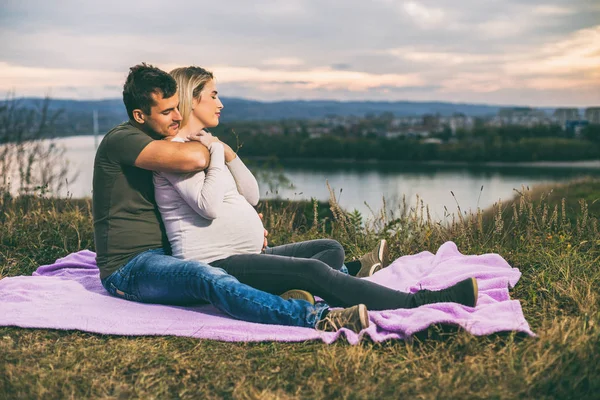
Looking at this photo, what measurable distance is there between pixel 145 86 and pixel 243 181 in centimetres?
87

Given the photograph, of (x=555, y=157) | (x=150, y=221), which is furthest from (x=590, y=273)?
(x=555, y=157)

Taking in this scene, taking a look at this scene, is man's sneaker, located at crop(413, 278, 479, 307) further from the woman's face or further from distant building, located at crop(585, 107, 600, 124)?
distant building, located at crop(585, 107, 600, 124)

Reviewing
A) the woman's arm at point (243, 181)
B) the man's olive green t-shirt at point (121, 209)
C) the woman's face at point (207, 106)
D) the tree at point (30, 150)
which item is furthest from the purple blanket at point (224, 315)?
the tree at point (30, 150)

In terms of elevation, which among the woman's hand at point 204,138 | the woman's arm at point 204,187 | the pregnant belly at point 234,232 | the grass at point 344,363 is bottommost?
the grass at point 344,363

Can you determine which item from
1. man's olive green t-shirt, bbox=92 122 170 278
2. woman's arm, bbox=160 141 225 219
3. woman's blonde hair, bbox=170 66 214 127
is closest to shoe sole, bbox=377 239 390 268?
woman's arm, bbox=160 141 225 219

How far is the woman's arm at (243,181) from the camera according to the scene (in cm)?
377

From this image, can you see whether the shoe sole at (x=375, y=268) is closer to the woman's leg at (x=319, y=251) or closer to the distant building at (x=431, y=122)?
the woman's leg at (x=319, y=251)

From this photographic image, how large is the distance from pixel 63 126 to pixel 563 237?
21.6 feet

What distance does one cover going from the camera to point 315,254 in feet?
12.8

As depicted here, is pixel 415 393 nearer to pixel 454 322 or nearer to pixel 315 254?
pixel 454 322

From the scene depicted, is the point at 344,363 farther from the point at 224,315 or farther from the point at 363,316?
the point at 224,315

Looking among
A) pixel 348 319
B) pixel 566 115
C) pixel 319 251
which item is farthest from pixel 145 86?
pixel 566 115

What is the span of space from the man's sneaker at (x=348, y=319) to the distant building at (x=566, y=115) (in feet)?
247

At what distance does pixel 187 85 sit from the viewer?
11.3ft
